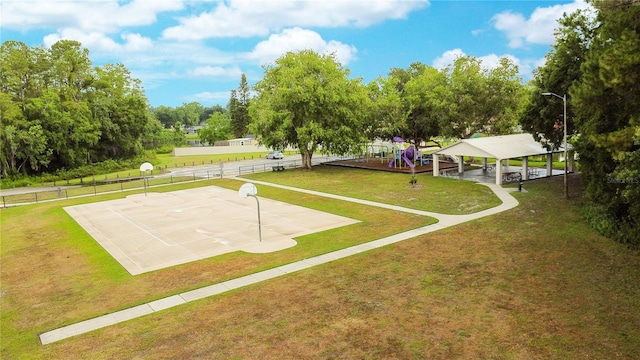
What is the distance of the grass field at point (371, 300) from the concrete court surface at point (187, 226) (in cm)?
101

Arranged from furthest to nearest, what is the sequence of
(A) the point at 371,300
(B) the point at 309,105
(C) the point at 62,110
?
(C) the point at 62,110
(B) the point at 309,105
(A) the point at 371,300

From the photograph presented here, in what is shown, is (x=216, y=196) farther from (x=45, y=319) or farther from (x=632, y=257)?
(x=632, y=257)

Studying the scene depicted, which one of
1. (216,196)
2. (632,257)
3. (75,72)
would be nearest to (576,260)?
(632,257)

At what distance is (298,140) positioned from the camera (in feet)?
142

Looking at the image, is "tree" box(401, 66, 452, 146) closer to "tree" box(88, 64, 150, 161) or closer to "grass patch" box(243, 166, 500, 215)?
"grass patch" box(243, 166, 500, 215)

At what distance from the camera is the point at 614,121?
704 inches

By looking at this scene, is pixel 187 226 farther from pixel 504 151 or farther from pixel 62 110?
pixel 62 110

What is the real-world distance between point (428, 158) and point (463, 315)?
123 feet

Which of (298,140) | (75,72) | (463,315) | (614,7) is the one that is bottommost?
(463,315)

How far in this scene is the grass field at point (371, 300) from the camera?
32.9 feet

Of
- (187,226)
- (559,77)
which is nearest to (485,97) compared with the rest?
(559,77)

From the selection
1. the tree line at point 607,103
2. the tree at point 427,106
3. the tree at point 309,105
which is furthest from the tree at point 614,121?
the tree at point 309,105

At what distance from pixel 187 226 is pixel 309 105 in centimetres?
2249

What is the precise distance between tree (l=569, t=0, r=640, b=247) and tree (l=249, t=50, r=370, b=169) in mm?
23922
